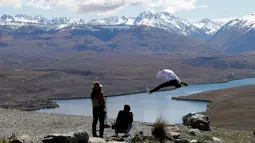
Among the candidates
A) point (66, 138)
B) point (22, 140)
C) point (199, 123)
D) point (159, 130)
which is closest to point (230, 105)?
point (199, 123)

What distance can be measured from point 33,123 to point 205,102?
135912mm

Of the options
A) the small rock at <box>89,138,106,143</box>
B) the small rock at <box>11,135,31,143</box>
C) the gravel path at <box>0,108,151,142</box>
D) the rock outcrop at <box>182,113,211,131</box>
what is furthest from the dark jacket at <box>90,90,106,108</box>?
the rock outcrop at <box>182,113,211,131</box>

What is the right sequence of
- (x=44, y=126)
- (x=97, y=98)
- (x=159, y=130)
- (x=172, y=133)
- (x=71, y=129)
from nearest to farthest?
(x=97, y=98), (x=159, y=130), (x=172, y=133), (x=71, y=129), (x=44, y=126)

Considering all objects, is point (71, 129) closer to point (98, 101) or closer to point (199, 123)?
point (98, 101)

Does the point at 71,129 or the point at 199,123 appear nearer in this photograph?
the point at 71,129

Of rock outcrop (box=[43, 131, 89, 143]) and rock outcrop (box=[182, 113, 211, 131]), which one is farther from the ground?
rock outcrop (box=[43, 131, 89, 143])

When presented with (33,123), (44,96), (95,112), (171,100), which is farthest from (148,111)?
(95,112)

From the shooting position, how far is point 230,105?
5354 inches

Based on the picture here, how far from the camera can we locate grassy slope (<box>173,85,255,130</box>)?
334ft

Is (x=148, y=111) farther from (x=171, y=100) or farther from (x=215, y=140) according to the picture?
(x=215, y=140)

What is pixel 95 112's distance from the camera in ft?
62.5

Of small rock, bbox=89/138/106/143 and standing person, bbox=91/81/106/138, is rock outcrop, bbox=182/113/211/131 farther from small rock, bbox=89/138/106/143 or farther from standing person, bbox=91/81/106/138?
small rock, bbox=89/138/106/143

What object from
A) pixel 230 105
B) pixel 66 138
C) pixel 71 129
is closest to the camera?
pixel 66 138

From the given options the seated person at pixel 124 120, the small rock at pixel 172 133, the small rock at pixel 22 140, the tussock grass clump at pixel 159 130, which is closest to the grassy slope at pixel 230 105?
the small rock at pixel 172 133
